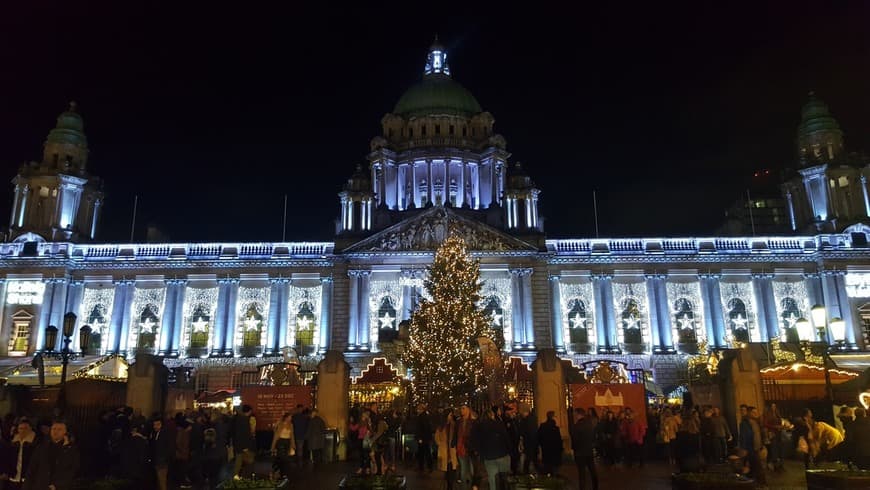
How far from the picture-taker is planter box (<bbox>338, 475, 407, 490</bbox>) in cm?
1502

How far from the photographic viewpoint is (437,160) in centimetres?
6881

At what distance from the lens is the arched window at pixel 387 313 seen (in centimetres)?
5497

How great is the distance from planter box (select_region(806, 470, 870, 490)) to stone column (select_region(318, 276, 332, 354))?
42.6 m

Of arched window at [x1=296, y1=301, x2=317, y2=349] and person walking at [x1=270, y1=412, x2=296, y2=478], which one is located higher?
arched window at [x1=296, y1=301, x2=317, y2=349]

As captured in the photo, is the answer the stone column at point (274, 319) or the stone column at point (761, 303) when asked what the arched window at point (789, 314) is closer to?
the stone column at point (761, 303)

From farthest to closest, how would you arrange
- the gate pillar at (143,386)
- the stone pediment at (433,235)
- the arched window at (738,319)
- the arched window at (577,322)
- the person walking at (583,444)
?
1. the arched window at (738,319)
2. the arched window at (577,322)
3. the stone pediment at (433,235)
4. the gate pillar at (143,386)
5. the person walking at (583,444)

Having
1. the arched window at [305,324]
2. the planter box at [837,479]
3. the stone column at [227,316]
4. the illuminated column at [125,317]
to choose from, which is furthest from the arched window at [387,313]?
the planter box at [837,479]

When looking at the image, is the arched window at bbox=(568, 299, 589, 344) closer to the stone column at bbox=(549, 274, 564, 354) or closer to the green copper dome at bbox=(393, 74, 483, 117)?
the stone column at bbox=(549, 274, 564, 354)

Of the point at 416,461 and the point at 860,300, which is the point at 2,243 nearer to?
the point at 416,461

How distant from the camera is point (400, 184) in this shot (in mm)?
A: 69312

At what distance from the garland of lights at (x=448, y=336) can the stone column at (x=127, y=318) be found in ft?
97.0

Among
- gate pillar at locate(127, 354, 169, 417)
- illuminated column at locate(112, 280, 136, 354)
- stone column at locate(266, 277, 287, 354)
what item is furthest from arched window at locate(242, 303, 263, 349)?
gate pillar at locate(127, 354, 169, 417)

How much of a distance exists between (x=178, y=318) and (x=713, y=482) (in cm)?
4880

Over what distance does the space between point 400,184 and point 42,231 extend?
31.2m
